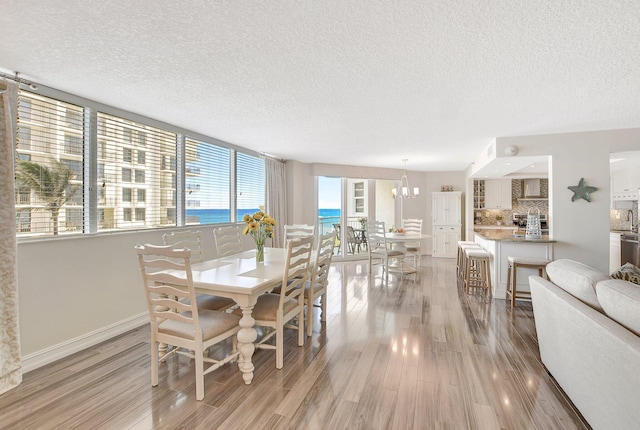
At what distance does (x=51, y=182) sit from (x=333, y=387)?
2981mm

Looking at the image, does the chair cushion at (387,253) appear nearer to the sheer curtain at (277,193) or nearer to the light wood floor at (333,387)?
the sheer curtain at (277,193)

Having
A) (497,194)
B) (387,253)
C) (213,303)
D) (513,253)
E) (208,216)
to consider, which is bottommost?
(213,303)

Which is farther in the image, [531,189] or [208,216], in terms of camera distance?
[531,189]

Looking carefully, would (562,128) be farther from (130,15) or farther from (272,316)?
(130,15)

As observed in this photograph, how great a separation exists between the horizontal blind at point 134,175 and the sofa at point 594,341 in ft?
13.2

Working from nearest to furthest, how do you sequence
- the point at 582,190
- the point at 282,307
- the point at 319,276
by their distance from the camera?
the point at 282,307 < the point at 319,276 < the point at 582,190

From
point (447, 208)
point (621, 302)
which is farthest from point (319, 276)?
point (447, 208)

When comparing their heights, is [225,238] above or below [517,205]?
below

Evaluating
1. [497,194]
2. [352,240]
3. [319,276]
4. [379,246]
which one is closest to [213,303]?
[319,276]

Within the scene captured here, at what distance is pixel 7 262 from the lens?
2.21 meters

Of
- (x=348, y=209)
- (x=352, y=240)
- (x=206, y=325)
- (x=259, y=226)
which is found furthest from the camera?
(x=348, y=209)

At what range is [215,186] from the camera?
477 centimetres

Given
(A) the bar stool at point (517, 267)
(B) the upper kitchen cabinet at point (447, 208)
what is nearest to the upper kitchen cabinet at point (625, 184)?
(B) the upper kitchen cabinet at point (447, 208)

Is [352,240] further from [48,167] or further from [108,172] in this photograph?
[48,167]
